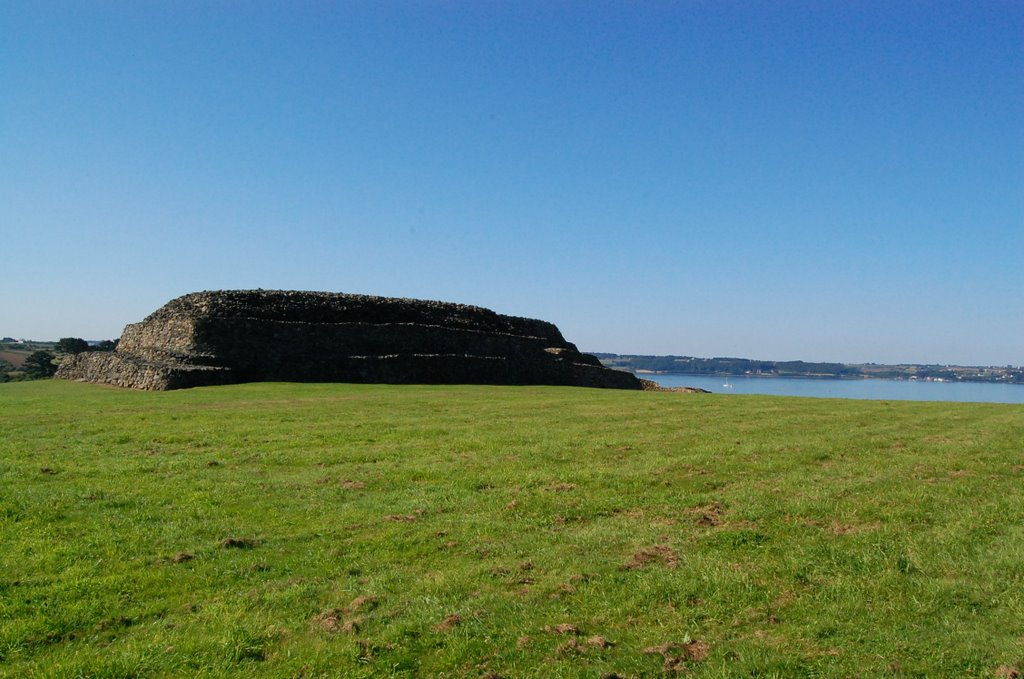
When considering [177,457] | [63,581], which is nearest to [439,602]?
[63,581]

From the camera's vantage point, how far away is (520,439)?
49.8ft

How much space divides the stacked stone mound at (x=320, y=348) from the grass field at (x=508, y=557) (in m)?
20.4

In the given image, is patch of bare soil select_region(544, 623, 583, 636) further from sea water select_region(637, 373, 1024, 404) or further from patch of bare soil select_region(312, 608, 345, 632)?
sea water select_region(637, 373, 1024, 404)

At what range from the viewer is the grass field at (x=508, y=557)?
5316 mm

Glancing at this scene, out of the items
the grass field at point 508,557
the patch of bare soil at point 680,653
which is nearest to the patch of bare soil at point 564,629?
the grass field at point 508,557

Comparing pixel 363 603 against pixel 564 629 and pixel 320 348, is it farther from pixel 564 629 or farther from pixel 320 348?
pixel 320 348

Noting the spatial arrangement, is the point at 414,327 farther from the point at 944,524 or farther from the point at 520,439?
the point at 944,524

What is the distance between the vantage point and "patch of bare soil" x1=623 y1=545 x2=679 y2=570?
716 centimetres

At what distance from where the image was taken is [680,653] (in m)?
5.30

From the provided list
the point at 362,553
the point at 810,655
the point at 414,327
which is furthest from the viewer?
the point at 414,327

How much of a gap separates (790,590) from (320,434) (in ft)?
37.8

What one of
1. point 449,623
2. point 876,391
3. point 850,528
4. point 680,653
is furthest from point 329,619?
point 876,391

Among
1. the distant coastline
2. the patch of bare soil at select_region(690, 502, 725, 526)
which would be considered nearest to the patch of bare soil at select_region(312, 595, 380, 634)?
the patch of bare soil at select_region(690, 502, 725, 526)

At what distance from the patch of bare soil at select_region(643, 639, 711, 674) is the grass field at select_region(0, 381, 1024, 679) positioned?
0.08 feet
